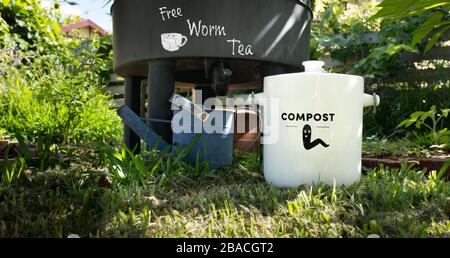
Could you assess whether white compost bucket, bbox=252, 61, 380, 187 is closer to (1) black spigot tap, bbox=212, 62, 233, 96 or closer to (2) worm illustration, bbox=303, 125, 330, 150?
(2) worm illustration, bbox=303, 125, 330, 150

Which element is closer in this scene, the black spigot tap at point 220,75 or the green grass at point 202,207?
the green grass at point 202,207

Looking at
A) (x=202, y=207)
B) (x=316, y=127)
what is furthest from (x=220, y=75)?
(x=202, y=207)

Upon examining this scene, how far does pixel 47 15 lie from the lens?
4.30m

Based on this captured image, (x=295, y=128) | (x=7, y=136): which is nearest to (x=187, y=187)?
(x=295, y=128)

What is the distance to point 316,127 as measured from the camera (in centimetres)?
121

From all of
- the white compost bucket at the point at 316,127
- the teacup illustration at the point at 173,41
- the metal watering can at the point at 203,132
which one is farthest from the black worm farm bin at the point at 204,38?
the white compost bucket at the point at 316,127

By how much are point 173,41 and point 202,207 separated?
755mm

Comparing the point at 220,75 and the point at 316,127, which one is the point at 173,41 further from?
the point at 316,127

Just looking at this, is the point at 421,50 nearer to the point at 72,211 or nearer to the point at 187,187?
the point at 187,187

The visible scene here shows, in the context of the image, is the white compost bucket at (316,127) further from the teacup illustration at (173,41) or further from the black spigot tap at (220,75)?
the teacup illustration at (173,41)

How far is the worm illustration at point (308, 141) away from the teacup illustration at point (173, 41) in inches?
23.9

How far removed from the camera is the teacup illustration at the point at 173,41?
5.10ft
